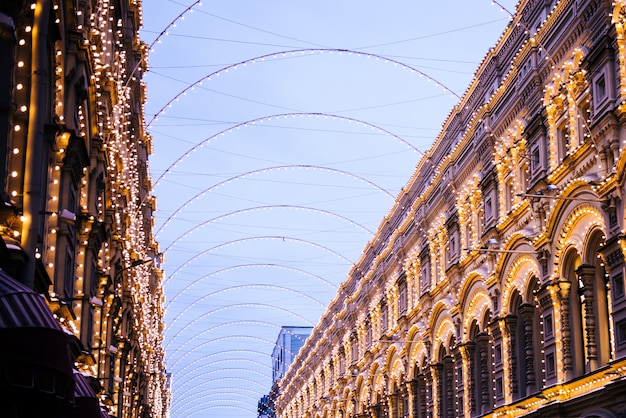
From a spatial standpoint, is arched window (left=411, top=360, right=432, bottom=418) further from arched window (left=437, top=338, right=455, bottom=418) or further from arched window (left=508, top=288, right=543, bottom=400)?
arched window (left=508, top=288, right=543, bottom=400)

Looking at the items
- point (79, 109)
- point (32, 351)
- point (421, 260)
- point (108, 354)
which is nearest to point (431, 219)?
point (421, 260)

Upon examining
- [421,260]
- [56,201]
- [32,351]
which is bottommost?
[32,351]

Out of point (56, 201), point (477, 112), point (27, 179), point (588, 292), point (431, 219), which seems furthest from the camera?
point (431, 219)

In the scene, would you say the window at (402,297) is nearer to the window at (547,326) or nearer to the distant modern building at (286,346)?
the window at (547,326)

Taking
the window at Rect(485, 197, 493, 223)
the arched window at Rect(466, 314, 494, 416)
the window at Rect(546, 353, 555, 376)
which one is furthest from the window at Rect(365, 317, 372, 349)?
the window at Rect(546, 353, 555, 376)

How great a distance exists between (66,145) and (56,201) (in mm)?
1266

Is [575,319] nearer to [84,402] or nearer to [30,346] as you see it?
[84,402]

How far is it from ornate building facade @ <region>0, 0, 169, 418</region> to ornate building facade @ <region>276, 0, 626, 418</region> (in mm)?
11080

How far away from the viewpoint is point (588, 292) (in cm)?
2598

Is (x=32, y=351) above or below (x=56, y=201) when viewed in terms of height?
below

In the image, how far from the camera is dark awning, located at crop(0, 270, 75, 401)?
45.5 feet

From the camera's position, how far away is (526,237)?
98.3ft

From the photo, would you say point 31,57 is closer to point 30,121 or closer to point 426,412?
point 30,121

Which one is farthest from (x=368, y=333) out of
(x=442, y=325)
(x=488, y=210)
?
(x=488, y=210)
